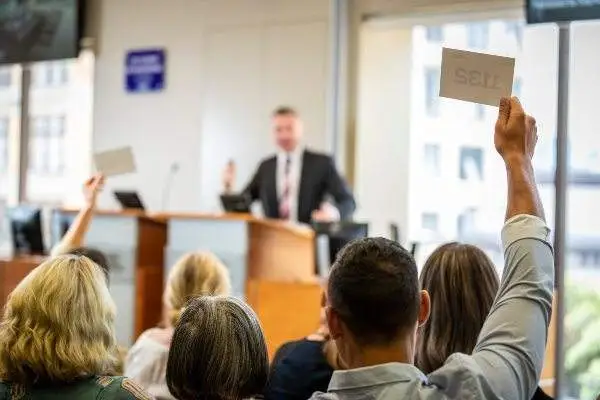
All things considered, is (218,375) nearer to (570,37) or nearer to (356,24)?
(570,37)

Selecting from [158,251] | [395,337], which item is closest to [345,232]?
[158,251]

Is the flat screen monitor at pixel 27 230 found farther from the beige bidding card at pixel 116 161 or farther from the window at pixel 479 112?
the window at pixel 479 112

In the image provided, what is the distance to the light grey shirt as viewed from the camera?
47.7 inches

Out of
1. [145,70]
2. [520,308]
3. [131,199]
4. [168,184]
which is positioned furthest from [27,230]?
[520,308]

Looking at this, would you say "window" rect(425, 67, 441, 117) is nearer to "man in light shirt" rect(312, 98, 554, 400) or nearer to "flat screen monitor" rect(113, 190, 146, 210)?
"flat screen monitor" rect(113, 190, 146, 210)

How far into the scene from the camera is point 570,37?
207 inches

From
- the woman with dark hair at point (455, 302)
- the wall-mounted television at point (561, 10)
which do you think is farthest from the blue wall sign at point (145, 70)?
the woman with dark hair at point (455, 302)

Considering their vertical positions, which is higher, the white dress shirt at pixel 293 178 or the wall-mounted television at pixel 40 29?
the wall-mounted television at pixel 40 29

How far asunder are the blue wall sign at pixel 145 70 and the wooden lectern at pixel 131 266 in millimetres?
2345

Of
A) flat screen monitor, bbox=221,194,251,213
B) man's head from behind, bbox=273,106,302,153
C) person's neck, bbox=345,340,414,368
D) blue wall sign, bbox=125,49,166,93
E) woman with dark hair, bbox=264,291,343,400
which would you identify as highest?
blue wall sign, bbox=125,49,166,93

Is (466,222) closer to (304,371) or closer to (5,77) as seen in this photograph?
(304,371)

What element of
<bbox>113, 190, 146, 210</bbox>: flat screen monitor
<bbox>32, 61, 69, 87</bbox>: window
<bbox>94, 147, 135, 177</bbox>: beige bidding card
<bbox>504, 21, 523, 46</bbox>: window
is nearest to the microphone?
<bbox>32, 61, 69, 87</bbox>: window

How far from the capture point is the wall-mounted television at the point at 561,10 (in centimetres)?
484

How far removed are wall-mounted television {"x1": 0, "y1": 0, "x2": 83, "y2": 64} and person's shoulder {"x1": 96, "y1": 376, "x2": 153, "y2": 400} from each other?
6009mm
